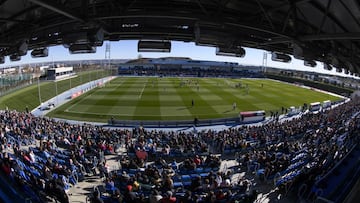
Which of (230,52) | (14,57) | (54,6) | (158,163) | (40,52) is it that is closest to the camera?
(54,6)

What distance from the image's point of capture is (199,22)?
6.17 metres

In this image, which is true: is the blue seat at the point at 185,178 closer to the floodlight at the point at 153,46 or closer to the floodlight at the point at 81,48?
the floodlight at the point at 153,46

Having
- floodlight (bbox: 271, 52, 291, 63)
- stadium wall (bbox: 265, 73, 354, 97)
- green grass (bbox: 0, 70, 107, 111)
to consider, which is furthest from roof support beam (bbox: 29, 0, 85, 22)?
stadium wall (bbox: 265, 73, 354, 97)

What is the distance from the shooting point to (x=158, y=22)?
7.26m

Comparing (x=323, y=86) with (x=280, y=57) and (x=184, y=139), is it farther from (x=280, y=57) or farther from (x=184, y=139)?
(x=280, y=57)

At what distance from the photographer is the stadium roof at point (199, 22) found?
579cm

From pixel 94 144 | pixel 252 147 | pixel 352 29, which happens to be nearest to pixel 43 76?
pixel 94 144

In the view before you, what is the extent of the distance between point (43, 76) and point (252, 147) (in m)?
48.8

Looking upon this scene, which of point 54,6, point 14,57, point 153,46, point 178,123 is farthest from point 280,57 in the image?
point 178,123

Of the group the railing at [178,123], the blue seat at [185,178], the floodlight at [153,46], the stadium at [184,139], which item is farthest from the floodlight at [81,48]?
the railing at [178,123]

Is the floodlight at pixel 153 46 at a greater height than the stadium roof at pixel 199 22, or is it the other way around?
the stadium roof at pixel 199 22

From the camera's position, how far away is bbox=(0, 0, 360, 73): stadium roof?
5.79m

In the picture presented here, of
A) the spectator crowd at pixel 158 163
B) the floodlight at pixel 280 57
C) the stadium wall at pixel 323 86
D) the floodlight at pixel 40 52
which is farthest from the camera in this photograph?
the stadium wall at pixel 323 86

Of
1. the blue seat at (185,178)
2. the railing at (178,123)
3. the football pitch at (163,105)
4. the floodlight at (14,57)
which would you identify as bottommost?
the railing at (178,123)
